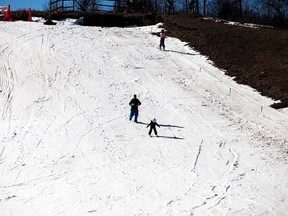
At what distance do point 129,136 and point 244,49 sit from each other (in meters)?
17.1

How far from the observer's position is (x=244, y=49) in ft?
120

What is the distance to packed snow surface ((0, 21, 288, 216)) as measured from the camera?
56.7 feet

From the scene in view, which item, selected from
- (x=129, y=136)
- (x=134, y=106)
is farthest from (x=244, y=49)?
(x=129, y=136)

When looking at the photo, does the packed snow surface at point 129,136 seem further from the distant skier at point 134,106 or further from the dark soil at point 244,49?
the dark soil at point 244,49

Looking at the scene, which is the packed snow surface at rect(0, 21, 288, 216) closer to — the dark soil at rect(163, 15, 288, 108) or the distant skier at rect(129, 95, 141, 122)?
the distant skier at rect(129, 95, 141, 122)

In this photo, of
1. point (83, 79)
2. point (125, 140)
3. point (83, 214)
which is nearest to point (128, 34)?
point (83, 79)

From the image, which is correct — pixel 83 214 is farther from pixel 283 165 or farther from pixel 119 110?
pixel 119 110

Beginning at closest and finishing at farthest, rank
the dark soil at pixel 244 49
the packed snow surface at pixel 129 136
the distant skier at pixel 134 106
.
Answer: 1. the packed snow surface at pixel 129 136
2. the distant skier at pixel 134 106
3. the dark soil at pixel 244 49

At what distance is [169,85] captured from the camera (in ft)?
98.4

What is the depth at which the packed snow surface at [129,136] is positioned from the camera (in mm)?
17281

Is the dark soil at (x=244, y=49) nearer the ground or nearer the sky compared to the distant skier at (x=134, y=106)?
nearer the sky

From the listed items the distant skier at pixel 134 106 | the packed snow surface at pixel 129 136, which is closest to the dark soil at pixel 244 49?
the packed snow surface at pixel 129 136

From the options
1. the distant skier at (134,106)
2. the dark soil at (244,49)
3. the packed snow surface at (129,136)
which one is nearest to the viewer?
the packed snow surface at (129,136)

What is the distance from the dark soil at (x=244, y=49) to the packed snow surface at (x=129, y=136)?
1111mm
